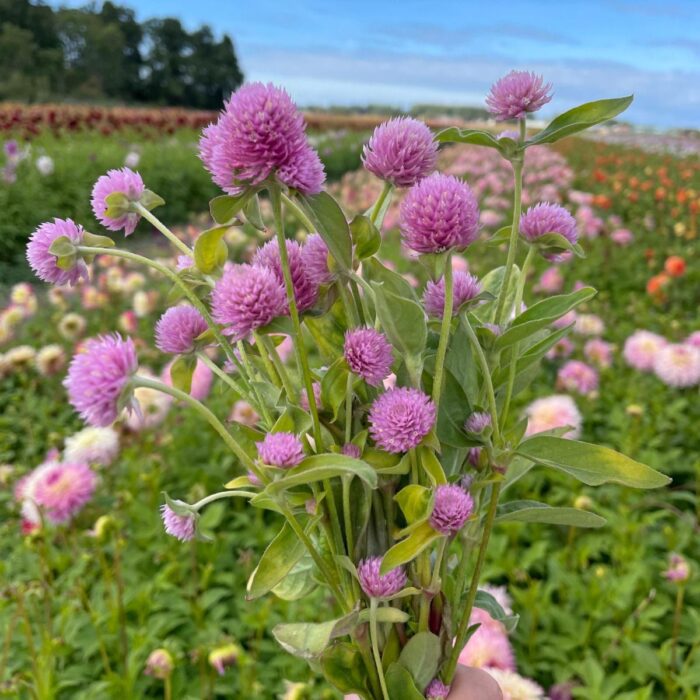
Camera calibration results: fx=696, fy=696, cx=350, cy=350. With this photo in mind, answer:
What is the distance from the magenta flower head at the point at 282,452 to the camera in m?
0.44

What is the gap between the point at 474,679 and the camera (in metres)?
0.58

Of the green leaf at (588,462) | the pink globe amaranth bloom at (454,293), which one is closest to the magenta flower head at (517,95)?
the pink globe amaranth bloom at (454,293)

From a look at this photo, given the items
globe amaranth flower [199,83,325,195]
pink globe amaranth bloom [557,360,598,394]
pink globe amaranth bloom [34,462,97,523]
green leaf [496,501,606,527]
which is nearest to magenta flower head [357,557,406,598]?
green leaf [496,501,606,527]

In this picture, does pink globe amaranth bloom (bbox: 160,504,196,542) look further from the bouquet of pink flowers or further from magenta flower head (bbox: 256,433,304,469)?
magenta flower head (bbox: 256,433,304,469)

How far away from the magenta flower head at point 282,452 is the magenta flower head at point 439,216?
149 millimetres

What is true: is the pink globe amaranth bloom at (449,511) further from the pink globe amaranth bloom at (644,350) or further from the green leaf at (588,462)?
the pink globe amaranth bloom at (644,350)

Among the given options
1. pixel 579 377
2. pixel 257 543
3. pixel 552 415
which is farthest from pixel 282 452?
pixel 579 377

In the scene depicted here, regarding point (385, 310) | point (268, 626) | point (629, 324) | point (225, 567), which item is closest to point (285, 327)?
point (385, 310)

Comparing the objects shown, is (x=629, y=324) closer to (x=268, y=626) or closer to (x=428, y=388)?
(x=268, y=626)

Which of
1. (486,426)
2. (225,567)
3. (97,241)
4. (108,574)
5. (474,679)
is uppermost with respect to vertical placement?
(97,241)

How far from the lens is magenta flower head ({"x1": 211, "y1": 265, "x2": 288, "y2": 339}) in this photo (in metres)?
0.44

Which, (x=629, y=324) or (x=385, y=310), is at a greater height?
(x=385, y=310)

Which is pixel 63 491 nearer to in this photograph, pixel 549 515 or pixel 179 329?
pixel 179 329

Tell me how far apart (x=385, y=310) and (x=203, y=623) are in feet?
3.68
